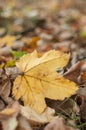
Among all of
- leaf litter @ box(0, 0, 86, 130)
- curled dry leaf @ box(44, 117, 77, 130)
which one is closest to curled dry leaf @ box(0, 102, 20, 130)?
leaf litter @ box(0, 0, 86, 130)

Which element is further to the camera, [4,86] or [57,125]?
[4,86]

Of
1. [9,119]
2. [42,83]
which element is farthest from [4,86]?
[9,119]

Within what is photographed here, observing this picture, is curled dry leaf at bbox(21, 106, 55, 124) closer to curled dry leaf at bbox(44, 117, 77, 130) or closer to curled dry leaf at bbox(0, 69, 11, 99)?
curled dry leaf at bbox(44, 117, 77, 130)

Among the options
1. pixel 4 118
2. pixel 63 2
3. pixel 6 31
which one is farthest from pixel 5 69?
pixel 63 2

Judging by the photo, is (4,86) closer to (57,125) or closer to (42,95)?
(42,95)

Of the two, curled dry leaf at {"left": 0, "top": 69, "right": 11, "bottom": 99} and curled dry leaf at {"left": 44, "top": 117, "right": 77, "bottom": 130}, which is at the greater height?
curled dry leaf at {"left": 0, "top": 69, "right": 11, "bottom": 99}

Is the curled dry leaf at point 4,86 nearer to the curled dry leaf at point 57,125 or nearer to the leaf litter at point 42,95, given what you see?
the leaf litter at point 42,95

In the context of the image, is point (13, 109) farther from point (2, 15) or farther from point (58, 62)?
point (2, 15)

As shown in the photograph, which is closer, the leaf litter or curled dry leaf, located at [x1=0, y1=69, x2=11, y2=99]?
the leaf litter
